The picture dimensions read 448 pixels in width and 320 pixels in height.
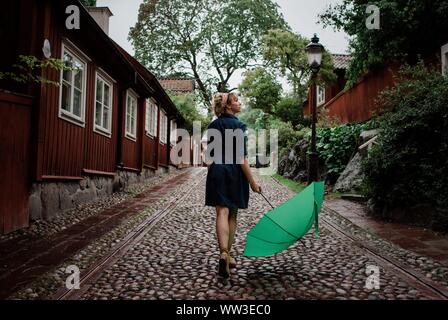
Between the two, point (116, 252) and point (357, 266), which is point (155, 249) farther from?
point (357, 266)

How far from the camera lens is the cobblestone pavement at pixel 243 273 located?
3520 millimetres

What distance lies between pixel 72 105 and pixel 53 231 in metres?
3.37

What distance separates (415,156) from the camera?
6965 millimetres

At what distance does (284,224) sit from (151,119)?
1514cm

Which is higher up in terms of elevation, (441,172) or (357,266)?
(441,172)

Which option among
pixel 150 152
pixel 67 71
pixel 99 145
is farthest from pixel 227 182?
pixel 150 152

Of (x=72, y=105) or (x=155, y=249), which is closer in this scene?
(x=155, y=249)

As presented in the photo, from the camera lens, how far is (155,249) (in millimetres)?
5266

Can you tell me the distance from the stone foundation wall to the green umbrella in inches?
174

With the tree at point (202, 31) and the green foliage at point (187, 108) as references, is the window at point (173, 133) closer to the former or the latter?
the green foliage at point (187, 108)

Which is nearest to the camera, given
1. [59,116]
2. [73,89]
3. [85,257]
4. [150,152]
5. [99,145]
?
[85,257]

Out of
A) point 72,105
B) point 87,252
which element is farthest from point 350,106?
point 87,252

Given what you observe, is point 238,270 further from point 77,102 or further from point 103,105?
point 103,105
